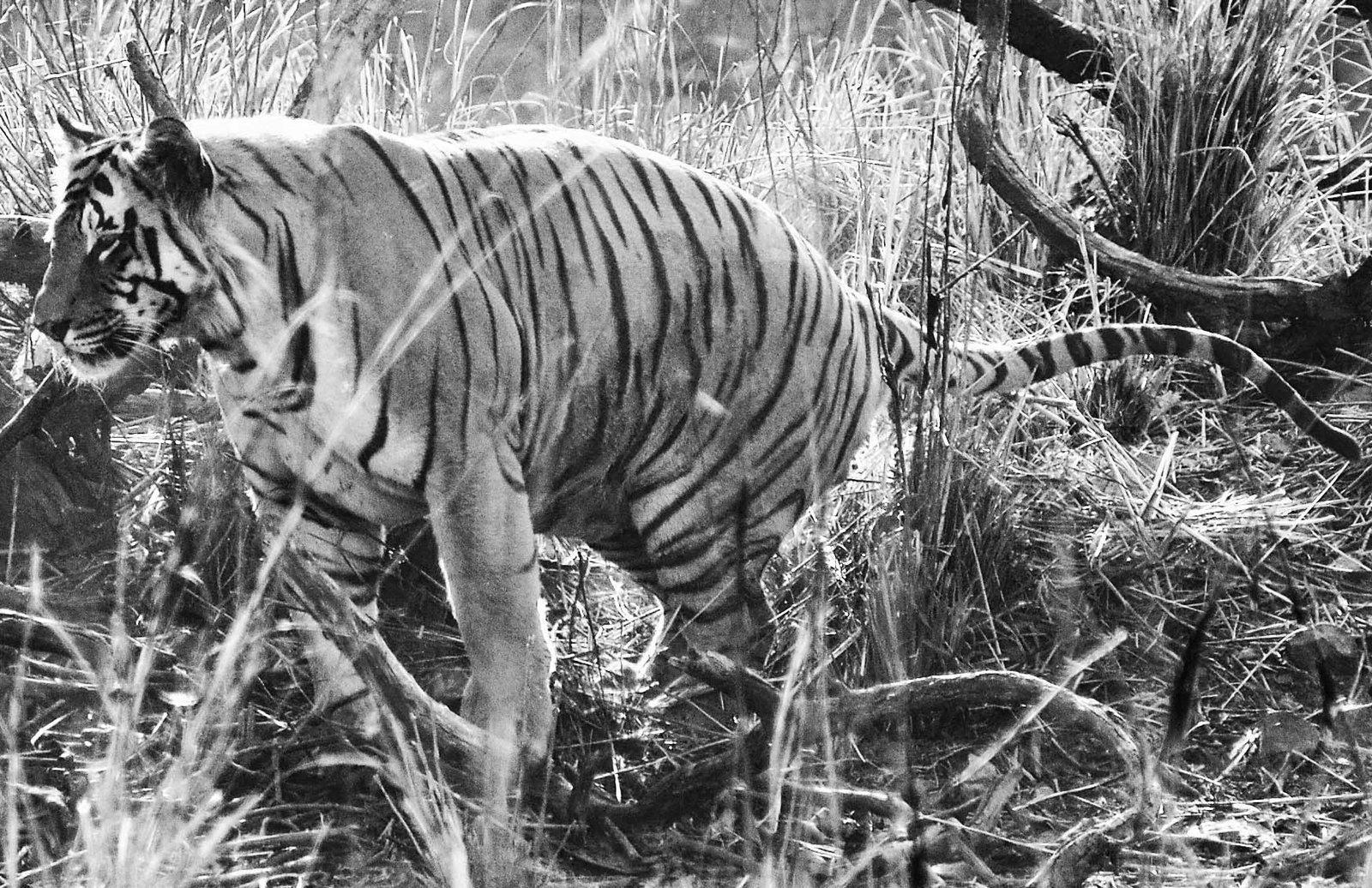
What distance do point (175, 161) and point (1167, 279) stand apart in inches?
107

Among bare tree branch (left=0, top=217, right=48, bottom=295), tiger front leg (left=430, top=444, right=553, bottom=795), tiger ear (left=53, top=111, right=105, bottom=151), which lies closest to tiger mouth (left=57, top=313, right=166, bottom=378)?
tiger ear (left=53, top=111, right=105, bottom=151)

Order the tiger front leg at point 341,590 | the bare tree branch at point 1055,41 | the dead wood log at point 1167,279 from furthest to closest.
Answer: the bare tree branch at point 1055,41 → the dead wood log at point 1167,279 → the tiger front leg at point 341,590

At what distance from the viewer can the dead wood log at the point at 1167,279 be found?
4.35 metres

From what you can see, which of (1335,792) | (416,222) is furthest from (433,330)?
(1335,792)

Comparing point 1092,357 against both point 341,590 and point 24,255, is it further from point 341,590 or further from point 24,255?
point 24,255

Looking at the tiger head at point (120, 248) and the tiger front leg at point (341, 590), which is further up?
the tiger head at point (120, 248)

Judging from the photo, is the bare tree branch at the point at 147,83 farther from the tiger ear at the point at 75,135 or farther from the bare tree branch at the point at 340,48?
the tiger ear at the point at 75,135

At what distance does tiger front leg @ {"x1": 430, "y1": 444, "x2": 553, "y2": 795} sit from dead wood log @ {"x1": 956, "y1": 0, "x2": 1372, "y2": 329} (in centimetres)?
173

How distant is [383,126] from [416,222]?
73.2 inches

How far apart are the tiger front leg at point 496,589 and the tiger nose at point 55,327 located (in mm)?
Result: 704

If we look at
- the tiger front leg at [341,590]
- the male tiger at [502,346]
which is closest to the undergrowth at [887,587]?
the tiger front leg at [341,590]

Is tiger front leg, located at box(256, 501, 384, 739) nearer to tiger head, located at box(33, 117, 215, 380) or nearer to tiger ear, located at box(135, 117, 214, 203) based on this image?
tiger head, located at box(33, 117, 215, 380)

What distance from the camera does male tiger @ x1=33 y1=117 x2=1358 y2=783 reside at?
2951mm

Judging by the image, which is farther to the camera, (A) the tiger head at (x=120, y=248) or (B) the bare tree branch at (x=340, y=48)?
(B) the bare tree branch at (x=340, y=48)
